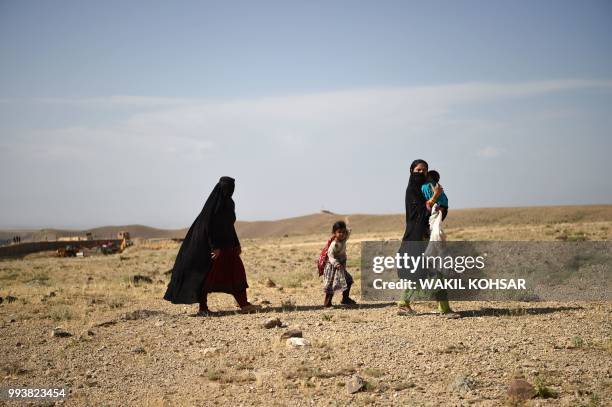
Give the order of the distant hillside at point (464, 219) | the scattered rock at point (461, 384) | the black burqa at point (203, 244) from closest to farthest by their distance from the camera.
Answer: the scattered rock at point (461, 384), the black burqa at point (203, 244), the distant hillside at point (464, 219)

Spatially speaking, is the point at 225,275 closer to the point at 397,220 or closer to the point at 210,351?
the point at 210,351

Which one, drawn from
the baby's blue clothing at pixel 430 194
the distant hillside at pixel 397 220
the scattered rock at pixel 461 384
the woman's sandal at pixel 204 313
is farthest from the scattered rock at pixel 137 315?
the distant hillside at pixel 397 220

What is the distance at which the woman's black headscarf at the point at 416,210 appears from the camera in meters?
10.0

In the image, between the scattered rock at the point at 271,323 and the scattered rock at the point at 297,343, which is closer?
the scattered rock at the point at 297,343

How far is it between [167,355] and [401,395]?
136 inches

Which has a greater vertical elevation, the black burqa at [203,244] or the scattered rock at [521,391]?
the black burqa at [203,244]

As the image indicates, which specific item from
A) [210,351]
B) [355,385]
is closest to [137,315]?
[210,351]

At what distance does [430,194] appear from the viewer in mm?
9922

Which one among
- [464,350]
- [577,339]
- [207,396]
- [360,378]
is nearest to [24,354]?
[207,396]

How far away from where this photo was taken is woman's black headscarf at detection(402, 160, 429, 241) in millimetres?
10039

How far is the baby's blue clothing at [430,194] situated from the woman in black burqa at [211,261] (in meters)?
3.37

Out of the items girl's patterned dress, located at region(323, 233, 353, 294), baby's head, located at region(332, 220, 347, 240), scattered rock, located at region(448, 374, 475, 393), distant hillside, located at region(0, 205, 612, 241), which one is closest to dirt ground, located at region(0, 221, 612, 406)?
scattered rock, located at region(448, 374, 475, 393)

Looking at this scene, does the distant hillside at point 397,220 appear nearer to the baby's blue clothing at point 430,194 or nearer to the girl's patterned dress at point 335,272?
the girl's patterned dress at point 335,272

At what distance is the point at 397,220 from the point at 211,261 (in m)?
69.7
